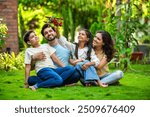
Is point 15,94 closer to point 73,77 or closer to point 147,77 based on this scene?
point 73,77

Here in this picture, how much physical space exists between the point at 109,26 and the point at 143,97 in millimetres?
3252

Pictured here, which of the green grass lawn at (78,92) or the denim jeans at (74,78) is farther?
the denim jeans at (74,78)

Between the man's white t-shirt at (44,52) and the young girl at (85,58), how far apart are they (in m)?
0.30

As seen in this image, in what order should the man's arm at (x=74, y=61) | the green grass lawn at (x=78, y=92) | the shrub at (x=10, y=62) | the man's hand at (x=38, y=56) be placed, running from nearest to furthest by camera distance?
the green grass lawn at (x=78, y=92) < the man's hand at (x=38, y=56) < the man's arm at (x=74, y=61) < the shrub at (x=10, y=62)

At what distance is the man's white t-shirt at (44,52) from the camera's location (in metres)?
5.76

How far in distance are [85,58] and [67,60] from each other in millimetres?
251

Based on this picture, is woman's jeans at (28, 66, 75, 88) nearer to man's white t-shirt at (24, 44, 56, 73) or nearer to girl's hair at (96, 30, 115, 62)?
man's white t-shirt at (24, 44, 56, 73)

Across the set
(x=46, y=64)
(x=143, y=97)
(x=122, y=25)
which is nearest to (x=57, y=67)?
(x=46, y=64)

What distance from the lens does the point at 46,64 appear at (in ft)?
19.2

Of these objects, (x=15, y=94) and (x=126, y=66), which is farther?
(x=126, y=66)

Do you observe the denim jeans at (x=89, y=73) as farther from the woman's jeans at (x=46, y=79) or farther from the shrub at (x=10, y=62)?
the shrub at (x=10, y=62)

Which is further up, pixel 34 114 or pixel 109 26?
pixel 109 26

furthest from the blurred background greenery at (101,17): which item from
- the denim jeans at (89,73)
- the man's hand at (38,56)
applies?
the man's hand at (38,56)

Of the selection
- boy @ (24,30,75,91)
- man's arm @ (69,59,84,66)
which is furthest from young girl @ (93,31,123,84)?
boy @ (24,30,75,91)
